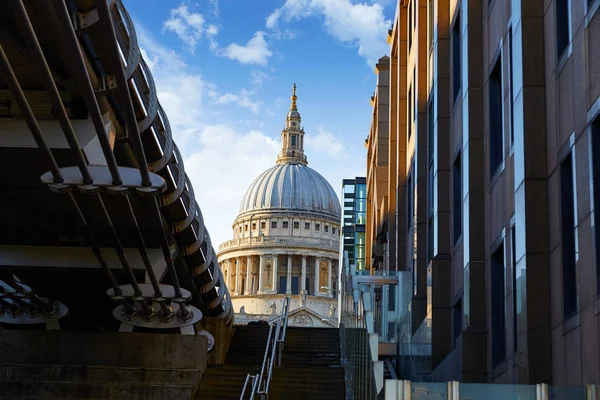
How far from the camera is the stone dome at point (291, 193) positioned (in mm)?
154375

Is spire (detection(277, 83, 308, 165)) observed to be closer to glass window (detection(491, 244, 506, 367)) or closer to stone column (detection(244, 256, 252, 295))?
stone column (detection(244, 256, 252, 295))

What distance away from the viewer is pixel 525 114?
17266mm

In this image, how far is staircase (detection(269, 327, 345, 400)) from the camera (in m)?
26.7

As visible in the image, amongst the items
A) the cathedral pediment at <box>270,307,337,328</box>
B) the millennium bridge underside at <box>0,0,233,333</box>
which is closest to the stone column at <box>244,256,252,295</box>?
the cathedral pediment at <box>270,307,337,328</box>

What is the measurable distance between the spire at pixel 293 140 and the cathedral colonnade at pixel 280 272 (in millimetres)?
22283

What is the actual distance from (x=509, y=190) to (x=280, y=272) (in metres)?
126

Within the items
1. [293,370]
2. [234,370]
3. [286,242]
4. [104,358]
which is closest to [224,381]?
[234,370]

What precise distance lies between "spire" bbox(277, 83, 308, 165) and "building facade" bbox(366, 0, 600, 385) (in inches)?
5219

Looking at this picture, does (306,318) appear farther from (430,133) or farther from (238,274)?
(430,133)

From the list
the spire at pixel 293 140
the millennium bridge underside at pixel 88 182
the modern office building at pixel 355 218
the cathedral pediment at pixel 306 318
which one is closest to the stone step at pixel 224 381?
the millennium bridge underside at pixel 88 182

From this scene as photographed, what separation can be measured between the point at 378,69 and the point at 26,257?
24.4 metres

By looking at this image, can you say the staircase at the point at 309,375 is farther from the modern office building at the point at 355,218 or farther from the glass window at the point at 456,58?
the modern office building at the point at 355,218

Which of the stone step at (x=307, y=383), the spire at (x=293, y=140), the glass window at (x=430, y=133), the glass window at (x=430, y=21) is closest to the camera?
the stone step at (x=307, y=383)

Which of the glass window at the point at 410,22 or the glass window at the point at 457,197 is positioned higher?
the glass window at the point at 410,22
